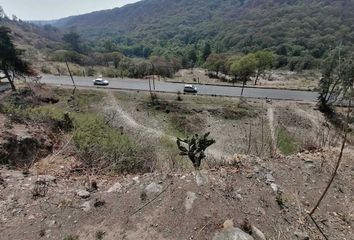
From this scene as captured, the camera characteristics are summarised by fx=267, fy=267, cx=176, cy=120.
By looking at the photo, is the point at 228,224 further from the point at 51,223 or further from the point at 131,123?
the point at 131,123

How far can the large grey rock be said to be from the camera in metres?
4.36

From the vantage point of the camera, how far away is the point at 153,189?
562 centimetres

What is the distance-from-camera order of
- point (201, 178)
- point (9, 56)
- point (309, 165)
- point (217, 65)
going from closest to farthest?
point (201, 178)
point (309, 165)
point (9, 56)
point (217, 65)

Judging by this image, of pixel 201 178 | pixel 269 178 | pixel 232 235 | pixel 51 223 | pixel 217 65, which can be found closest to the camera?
pixel 232 235

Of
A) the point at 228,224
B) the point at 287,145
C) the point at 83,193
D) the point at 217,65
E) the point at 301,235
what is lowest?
the point at 217,65

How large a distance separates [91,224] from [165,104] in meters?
27.8

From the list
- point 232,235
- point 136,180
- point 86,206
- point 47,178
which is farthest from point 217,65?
point 232,235

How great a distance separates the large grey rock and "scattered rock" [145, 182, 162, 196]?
1.57 metres

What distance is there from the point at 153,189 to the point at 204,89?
3338 centimetres

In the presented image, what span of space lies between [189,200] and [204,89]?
33710 millimetres

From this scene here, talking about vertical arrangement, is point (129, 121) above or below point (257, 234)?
below

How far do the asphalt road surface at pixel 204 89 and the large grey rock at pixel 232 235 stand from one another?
103ft

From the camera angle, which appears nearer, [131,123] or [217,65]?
[131,123]

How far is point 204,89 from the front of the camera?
38.2 m
